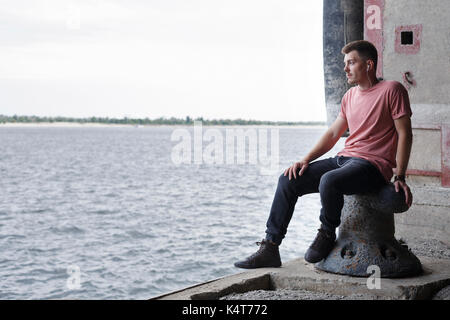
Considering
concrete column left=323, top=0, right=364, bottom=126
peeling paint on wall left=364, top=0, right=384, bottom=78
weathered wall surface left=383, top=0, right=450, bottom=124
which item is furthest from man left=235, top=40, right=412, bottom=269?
peeling paint on wall left=364, top=0, right=384, bottom=78

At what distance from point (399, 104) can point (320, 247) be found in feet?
3.88

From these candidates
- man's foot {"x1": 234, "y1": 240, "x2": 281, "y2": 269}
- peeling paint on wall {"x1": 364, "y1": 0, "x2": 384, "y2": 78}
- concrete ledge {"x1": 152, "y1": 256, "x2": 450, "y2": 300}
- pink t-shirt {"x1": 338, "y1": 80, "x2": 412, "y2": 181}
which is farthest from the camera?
peeling paint on wall {"x1": 364, "y1": 0, "x2": 384, "y2": 78}

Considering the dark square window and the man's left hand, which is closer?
the man's left hand

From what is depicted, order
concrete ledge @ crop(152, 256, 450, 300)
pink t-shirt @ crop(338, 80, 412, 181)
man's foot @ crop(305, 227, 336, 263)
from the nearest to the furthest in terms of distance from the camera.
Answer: concrete ledge @ crop(152, 256, 450, 300)
pink t-shirt @ crop(338, 80, 412, 181)
man's foot @ crop(305, 227, 336, 263)

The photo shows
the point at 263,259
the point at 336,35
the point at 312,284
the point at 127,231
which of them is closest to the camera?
the point at 312,284

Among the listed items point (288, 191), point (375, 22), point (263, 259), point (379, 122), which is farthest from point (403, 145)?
point (375, 22)

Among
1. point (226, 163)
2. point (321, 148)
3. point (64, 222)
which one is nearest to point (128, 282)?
point (64, 222)

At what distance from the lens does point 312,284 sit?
454 cm

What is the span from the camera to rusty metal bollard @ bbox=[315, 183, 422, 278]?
4.55 metres

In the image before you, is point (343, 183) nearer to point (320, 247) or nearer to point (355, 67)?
point (320, 247)

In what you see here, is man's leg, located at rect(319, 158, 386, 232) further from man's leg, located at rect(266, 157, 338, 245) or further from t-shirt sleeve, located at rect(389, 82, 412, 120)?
t-shirt sleeve, located at rect(389, 82, 412, 120)

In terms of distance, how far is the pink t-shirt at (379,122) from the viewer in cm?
438

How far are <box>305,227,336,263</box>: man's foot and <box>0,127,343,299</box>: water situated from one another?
14871 millimetres
